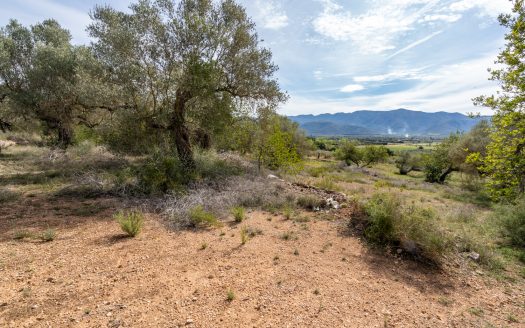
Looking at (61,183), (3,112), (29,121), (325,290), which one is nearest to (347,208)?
(325,290)

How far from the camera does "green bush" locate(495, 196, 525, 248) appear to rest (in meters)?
7.72

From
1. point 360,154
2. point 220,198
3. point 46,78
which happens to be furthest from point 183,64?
point 360,154

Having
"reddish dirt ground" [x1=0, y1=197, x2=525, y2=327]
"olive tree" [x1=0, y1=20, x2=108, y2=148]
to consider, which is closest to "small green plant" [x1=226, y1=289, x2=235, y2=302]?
"reddish dirt ground" [x1=0, y1=197, x2=525, y2=327]

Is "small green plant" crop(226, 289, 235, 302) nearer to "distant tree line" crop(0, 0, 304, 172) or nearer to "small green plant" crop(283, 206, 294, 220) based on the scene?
"small green plant" crop(283, 206, 294, 220)

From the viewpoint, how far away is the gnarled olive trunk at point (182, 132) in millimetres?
12065

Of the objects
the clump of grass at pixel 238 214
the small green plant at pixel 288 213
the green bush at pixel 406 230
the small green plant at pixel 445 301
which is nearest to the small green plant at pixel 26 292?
the clump of grass at pixel 238 214

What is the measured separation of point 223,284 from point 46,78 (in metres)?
18.6

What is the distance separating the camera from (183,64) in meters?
11.3

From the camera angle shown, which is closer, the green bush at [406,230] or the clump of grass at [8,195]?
the green bush at [406,230]

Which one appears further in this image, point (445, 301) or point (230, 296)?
point (445, 301)

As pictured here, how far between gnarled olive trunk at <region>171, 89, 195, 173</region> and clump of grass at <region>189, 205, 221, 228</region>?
456 cm

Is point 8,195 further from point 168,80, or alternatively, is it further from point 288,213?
point 288,213

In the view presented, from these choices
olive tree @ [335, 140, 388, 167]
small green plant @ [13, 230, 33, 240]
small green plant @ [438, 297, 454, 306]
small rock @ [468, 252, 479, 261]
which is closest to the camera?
small green plant @ [438, 297, 454, 306]

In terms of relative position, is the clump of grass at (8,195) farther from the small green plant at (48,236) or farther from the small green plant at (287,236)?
the small green plant at (287,236)
